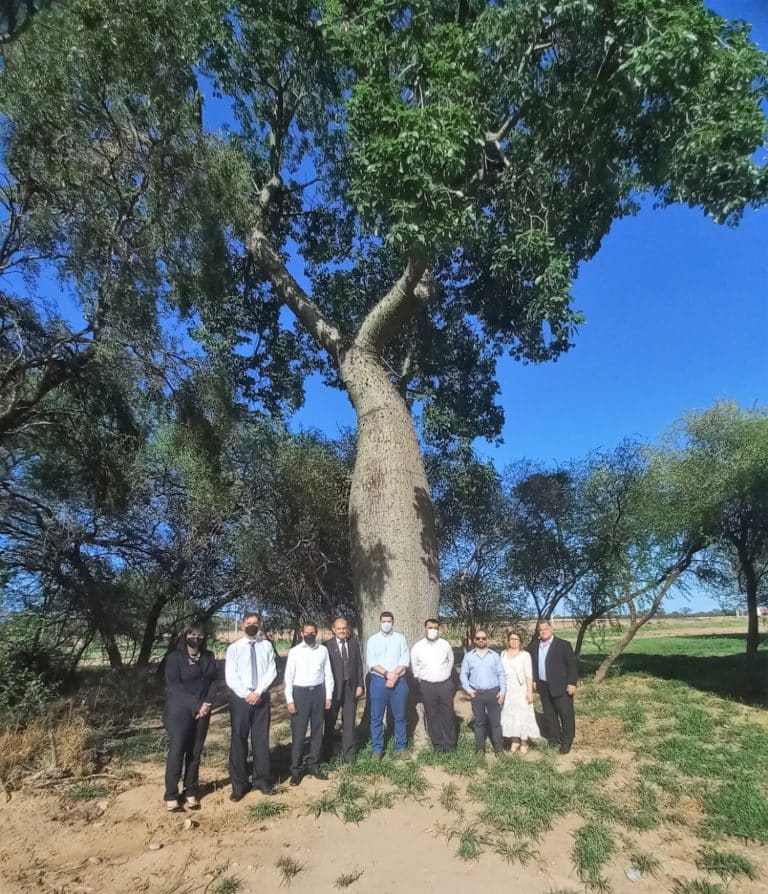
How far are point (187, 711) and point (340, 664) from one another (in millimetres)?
1752

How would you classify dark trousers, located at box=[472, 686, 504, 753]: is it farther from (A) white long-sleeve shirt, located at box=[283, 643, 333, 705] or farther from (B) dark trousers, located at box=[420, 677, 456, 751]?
(A) white long-sleeve shirt, located at box=[283, 643, 333, 705]

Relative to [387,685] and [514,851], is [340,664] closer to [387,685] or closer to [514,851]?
[387,685]

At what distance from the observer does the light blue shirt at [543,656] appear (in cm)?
704

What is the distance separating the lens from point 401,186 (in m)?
6.15

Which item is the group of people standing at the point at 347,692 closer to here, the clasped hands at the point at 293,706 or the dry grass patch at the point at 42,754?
the clasped hands at the point at 293,706

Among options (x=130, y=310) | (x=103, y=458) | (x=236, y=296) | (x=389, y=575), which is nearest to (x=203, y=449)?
(x=103, y=458)

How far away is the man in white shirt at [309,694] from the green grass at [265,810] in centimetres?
64

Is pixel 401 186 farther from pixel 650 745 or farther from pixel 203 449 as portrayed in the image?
pixel 650 745

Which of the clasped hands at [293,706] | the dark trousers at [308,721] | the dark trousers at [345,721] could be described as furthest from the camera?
the dark trousers at [345,721]

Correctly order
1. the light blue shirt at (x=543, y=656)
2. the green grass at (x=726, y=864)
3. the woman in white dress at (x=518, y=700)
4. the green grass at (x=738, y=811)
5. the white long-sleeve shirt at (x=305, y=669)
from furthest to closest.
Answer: the light blue shirt at (x=543, y=656), the woman in white dress at (x=518, y=700), the white long-sleeve shirt at (x=305, y=669), the green grass at (x=738, y=811), the green grass at (x=726, y=864)

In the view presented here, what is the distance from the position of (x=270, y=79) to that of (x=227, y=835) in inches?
408

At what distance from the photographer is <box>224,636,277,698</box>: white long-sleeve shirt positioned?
228 inches

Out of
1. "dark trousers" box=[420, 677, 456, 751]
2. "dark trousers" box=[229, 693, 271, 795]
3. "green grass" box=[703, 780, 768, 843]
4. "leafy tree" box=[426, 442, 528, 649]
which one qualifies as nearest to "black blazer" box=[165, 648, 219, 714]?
"dark trousers" box=[229, 693, 271, 795]

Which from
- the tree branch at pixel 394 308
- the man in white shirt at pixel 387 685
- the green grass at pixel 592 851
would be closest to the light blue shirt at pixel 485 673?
the man in white shirt at pixel 387 685
